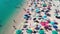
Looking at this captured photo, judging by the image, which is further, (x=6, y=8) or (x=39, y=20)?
(x=6, y=8)

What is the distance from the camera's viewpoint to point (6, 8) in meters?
20.0

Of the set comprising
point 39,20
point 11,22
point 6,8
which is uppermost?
point 6,8

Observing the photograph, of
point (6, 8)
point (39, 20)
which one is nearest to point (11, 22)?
point (39, 20)

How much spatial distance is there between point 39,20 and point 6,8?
20.2ft

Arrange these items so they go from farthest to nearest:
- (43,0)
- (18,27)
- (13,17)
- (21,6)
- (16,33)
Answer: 1. (43,0)
2. (21,6)
3. (13,17)
4. (18,27)
5. (16,33)

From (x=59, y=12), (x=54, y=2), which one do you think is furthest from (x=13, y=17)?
(x=54, y=2)

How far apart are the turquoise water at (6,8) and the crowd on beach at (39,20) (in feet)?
6.61

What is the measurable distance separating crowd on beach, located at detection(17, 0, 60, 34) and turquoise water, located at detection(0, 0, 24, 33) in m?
2.02

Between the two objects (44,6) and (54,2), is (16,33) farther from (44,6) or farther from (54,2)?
(54,2)

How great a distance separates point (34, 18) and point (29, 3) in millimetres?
5369

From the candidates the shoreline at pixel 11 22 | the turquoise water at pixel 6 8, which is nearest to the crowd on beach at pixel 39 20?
the shoreline at pixel 11 22

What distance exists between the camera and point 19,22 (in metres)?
16.1

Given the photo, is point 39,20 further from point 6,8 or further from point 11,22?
point 6,8

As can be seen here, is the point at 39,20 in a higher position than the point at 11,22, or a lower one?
lower
